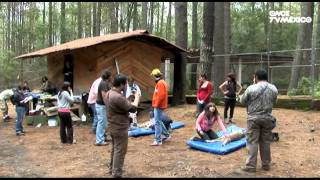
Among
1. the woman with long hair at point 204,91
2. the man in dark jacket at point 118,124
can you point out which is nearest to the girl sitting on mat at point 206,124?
the woman with long hair at point 204,91

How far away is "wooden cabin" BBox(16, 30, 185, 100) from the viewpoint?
1781 centimetres

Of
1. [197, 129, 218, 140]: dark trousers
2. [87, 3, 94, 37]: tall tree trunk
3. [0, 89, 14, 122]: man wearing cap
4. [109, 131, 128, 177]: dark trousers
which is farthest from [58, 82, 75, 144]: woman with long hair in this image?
[87, 3, 94, 37]: tall tree trunk

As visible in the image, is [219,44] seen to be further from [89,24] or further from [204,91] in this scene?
[89,24]

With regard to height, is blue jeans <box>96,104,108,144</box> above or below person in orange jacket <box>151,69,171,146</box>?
below

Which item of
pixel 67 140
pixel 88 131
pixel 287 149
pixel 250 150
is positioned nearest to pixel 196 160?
pixel 250 150

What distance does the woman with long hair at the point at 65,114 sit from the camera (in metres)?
12.6

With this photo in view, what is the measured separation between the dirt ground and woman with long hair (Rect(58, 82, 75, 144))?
1.01 feet

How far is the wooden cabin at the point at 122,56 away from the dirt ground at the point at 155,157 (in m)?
3.84

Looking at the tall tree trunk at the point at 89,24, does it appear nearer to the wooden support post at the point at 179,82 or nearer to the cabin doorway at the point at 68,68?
the cabin doorway at the point at 68,68

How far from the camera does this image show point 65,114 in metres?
12.7

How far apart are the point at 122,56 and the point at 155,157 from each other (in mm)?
8372

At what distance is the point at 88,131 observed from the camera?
14.9m

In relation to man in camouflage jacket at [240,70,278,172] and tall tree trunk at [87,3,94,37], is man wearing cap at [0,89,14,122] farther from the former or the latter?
tall tree trunk at [87,3,94,37]

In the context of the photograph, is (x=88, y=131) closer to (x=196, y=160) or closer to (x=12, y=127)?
(x=12, y=127)
